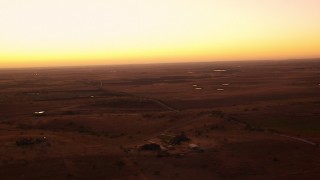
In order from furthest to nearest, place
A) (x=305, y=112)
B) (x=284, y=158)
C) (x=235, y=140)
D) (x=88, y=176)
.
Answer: (x=305, y=112) → (x=235, y=140) → (x=284, y=158) → (x=88, y=176)

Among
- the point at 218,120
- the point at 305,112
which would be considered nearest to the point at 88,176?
the point at 218,120

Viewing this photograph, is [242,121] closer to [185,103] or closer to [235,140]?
[235,140]

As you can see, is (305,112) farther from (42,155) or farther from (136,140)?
(42,155)

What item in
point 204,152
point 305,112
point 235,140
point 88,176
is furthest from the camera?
point 305,112

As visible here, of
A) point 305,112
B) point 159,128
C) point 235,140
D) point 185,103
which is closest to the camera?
point 235,140

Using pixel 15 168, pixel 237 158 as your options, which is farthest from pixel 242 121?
pixel 15 168

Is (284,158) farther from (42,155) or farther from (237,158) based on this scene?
(42,155)

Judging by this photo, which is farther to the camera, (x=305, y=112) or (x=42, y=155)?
(x=305, y=112)

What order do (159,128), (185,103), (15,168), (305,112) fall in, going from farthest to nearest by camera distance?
1. (185,103)
2. (305,112)
3. (159,128)
4. (15,168)

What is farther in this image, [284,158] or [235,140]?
[235,140]
